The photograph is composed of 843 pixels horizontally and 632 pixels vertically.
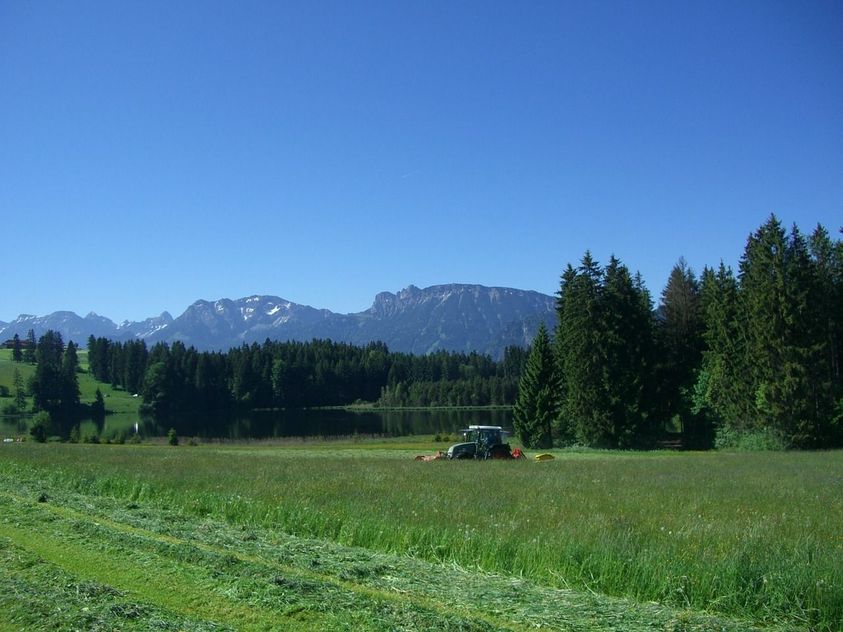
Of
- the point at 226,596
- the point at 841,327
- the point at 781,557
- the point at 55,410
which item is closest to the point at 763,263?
the point at 841,327

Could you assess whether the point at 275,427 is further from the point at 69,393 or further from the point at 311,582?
the point at 311,582

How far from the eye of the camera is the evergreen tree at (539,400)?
62.0 m

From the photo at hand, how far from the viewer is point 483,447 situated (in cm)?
4031

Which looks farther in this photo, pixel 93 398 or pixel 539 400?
pixel 93 398

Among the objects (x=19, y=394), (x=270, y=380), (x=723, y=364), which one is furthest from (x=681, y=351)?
(x=19, y=394)

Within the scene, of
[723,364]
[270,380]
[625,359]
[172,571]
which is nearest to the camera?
[172,571]

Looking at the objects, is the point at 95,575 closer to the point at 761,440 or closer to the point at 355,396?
the point at 761,440

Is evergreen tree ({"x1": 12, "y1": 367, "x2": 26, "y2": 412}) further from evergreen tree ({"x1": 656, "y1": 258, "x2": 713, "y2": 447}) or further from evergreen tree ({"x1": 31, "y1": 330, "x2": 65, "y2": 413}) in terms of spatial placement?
evergreen tree ({"x1": 656, "y1": 258, "x2": 713, "y2": 447})

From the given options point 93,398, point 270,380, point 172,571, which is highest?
point 270,380

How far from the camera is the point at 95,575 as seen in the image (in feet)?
30.1

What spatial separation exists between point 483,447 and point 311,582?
1273 inches

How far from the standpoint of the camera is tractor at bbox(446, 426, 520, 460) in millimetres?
39344

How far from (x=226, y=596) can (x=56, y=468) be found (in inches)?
659

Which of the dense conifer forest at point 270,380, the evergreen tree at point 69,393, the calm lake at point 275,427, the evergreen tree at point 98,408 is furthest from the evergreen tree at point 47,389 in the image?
the dense conifer forest at point 270,380
